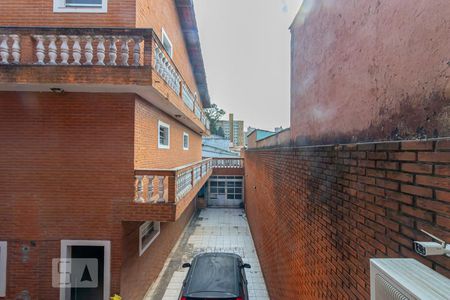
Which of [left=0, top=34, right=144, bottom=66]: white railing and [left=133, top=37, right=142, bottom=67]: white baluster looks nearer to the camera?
[left=0, top=34, right=144, bottom=66]: white railing

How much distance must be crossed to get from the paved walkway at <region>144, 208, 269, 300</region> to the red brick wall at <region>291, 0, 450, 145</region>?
5.85 metres

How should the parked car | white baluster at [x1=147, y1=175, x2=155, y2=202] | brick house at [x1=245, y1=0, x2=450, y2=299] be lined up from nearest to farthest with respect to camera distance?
brick house at [x1=245, y1=0, x2=450, y2=299], the parked car, white baluster at [x1=147, y1=175, x2=155, y2=202]

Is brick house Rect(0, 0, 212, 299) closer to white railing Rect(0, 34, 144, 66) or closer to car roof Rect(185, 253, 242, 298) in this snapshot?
white railing Rect(0, 34, 144, 66)

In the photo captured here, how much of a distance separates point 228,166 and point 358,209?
51.4ft

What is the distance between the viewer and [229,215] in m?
16.2

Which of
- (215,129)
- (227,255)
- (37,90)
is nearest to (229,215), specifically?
(227,255)

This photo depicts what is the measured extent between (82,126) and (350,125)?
16.5 feet

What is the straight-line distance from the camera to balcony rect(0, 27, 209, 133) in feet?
14.3

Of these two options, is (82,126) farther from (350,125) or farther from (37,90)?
(350,125)

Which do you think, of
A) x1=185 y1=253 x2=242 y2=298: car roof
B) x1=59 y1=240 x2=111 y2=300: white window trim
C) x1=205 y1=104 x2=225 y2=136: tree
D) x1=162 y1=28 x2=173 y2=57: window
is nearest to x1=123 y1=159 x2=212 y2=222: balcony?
x1=59 y1=240 x2=111 y2=300: white window trim

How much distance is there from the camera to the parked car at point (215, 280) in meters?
4.73

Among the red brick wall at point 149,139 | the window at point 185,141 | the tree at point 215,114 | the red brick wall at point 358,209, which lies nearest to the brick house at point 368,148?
the red brick wall at point 358,209

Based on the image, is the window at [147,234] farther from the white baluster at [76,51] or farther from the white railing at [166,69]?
the white baluster at [76,51]

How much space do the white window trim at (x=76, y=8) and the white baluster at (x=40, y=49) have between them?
1.09m
